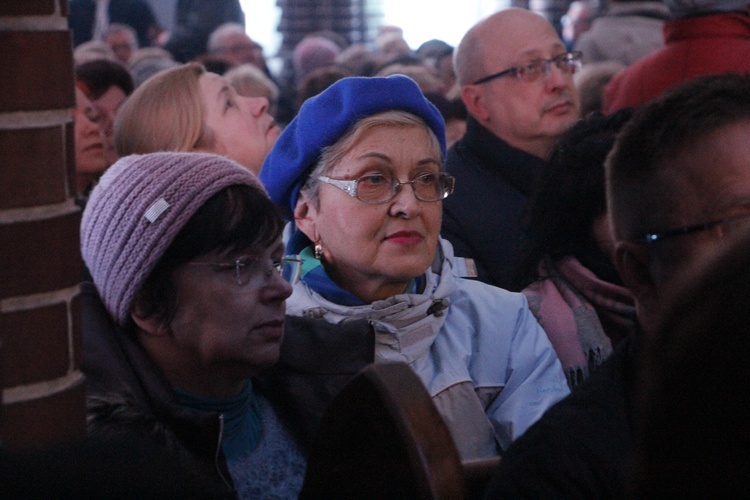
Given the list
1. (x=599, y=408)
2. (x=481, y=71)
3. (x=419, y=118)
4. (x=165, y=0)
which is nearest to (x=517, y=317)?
(x=419, y=118)

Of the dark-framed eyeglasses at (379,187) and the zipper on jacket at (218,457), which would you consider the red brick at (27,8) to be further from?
the dark-framed eyeglasses at (379,187)

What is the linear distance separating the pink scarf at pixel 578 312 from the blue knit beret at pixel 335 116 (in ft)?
1.65

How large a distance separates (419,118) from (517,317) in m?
0.60

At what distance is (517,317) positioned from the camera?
2.90 m

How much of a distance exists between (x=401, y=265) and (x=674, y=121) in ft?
3.35

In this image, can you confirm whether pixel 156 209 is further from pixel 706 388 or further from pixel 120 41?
pixel 120 41

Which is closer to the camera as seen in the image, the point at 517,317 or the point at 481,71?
the point at 517,317

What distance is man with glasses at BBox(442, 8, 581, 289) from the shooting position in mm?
4031

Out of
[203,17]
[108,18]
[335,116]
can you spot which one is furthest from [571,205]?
[203,17]

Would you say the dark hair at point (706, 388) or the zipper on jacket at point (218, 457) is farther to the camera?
the zipper on jacket at point (218, 457)

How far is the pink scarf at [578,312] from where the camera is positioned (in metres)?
3.02

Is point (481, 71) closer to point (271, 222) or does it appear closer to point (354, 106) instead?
point (354, 106)

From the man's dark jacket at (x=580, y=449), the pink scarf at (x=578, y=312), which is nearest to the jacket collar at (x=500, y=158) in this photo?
the pink scarf at (x=578, y=312)

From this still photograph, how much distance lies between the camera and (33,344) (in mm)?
1414
